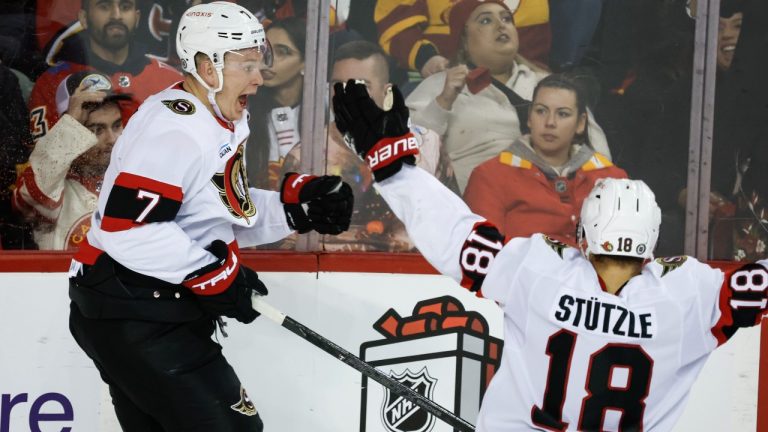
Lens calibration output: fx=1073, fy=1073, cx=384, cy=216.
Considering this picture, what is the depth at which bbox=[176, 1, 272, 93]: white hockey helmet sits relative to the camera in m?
2.56

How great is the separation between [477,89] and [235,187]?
1.00 m

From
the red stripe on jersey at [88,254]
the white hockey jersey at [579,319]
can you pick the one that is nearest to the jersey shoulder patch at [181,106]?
the red stripe on jersey at [88,254]

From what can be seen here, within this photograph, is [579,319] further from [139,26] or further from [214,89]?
[139,26]

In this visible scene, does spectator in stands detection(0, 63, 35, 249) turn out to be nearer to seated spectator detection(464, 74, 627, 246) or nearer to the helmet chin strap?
the helmet chin strap

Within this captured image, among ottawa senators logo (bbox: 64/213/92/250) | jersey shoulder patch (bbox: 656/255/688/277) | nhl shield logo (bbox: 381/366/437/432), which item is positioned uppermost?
jersey shoulder patch (bbox: 656/255/688/277)

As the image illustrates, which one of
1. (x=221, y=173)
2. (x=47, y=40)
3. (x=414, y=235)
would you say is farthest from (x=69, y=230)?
(x=414, y=235)

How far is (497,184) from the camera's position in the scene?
3348 mm

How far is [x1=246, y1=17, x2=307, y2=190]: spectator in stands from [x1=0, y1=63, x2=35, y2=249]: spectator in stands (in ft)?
2.21

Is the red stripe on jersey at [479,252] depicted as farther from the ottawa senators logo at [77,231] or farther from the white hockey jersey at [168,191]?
the ottawa senators logo at [77,231]

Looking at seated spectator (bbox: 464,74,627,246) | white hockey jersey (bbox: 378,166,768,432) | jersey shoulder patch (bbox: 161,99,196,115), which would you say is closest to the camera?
white hockey jersey (bbox: 378,166,768,432)

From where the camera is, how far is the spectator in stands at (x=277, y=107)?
3.23 metres

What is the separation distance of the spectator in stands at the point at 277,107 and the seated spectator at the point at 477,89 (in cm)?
36

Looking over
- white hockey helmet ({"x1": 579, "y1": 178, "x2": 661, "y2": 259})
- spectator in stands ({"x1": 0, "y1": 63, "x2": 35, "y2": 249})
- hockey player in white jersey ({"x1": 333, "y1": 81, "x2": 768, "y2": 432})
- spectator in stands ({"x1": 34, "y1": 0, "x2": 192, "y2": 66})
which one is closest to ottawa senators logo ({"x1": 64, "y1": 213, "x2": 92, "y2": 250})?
spectator in stands ({"x1": 0, "y1": 63, "x2": 35, "y2": 249})

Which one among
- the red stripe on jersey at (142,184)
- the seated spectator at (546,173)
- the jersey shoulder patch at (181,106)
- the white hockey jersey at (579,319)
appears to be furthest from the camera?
the seated spectator at (546,173)
